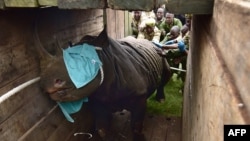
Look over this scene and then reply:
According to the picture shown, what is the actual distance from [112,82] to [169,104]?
2703 mm

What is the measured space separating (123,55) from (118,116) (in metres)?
1.61

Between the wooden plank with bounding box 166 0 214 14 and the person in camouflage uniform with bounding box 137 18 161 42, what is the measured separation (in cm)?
494

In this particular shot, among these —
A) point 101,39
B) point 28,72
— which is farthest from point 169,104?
point 28,72

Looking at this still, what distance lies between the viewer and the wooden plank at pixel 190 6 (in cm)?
159

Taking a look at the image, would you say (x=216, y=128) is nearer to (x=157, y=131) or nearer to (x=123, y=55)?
(x=123, y=55)

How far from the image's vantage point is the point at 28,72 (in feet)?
8.27

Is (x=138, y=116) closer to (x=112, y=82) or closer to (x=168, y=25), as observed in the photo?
(x=112, y=82)

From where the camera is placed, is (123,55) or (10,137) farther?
(123,55)

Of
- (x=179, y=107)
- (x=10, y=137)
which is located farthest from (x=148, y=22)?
(x=10, y=137)

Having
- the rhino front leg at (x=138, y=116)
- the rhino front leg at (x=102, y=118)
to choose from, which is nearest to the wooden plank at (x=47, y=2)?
the rhino front leg at (x=102, y=118)

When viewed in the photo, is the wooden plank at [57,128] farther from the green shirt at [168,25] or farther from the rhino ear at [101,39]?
the green shirt at [168,25]

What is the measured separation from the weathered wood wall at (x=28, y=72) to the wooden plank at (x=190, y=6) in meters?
1.25

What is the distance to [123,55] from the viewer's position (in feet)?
11.8

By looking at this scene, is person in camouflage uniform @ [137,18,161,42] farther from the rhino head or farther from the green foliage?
the rhino head
